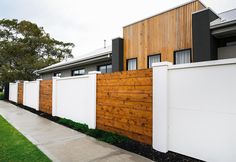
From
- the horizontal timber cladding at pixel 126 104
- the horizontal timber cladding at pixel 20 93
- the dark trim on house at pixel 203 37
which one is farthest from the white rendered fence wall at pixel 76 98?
the horizontal timber cladding at pixel 20 93

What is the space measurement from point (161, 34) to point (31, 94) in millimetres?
9541

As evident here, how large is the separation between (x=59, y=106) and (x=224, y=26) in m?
7.51

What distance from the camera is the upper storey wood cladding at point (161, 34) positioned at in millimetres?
7254

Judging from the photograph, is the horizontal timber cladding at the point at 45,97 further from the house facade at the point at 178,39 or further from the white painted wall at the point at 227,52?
the white painted wall at the point at 227,52

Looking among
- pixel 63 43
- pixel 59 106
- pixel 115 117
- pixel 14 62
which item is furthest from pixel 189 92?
pixel 63 43

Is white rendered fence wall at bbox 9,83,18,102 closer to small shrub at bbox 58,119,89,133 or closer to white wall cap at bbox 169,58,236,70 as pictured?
small shrub at bbox 58,119,89,133

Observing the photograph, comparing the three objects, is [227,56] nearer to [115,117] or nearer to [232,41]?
A: [232,41]

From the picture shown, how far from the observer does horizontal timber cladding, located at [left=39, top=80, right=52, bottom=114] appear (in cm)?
992

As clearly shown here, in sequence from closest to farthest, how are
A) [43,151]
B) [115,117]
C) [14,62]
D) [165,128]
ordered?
1. [165,128]
2. [43,151]
3. [115,117]
4. [14,62]

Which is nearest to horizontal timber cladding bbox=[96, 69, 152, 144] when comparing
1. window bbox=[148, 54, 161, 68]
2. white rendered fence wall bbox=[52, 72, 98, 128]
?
white rendered fence wall bbox=[52, 72, 98, 128]

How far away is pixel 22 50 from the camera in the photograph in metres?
24.1

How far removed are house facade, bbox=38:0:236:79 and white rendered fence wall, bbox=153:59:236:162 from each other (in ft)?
8.96

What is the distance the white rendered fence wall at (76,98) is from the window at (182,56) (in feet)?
11.1

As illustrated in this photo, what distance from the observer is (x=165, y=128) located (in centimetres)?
426
